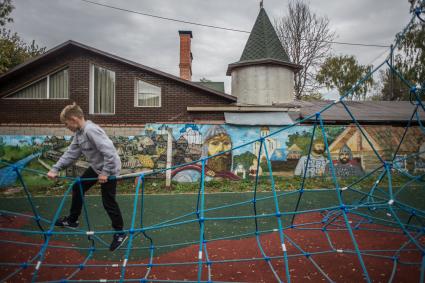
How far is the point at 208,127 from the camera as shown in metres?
9.40

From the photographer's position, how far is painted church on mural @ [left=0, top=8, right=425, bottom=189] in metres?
9.09

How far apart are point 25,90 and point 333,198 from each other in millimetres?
10329

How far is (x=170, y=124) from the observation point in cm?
924

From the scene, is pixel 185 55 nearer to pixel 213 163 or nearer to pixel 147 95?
pixel 147 95

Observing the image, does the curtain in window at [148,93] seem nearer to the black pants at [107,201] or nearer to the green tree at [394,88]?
the black pants at [107,201]

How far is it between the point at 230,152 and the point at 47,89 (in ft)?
22.0

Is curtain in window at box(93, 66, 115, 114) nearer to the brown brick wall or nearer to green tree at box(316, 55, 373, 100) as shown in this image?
the brown brick wall

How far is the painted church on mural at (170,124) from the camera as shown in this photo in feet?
29.8

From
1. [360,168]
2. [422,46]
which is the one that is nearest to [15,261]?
[360,168]

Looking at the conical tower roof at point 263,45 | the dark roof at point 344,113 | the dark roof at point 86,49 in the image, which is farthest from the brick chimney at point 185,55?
the dark roof at point 344,113

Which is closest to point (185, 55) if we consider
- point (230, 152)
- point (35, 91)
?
point (35, 91)

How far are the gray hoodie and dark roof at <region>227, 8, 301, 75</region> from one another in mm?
10509

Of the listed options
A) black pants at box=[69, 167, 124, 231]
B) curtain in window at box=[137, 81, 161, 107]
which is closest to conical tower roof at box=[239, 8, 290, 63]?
curtain in window at box=[137, 81, 161, 107]

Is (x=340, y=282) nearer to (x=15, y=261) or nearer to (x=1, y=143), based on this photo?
(x=15, y=261)
